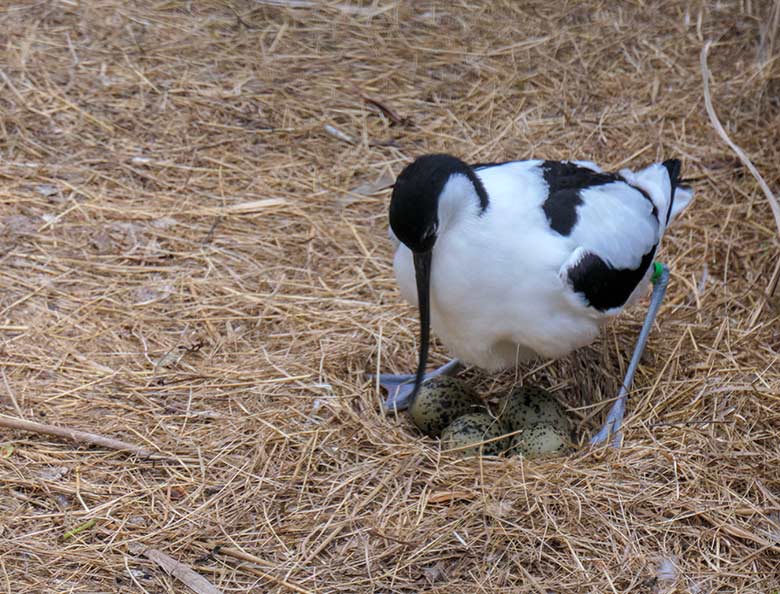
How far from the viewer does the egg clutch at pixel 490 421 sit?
13.1 ft

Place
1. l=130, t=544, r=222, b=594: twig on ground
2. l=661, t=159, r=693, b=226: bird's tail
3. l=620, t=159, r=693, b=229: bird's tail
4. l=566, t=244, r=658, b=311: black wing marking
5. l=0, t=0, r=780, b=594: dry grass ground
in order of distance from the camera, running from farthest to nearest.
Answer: l=661, t=159, r=693, b=226: bird's tail
l=620, t=159, r=693, b=229: bird's tail
l=566, t=244, r=658, b=311: black wing marking
l=0, t=0, r=780, b=594: dry grass ground
l=130, t=544, r=222, b=594: twig on ground

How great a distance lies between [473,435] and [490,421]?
4.9 inches

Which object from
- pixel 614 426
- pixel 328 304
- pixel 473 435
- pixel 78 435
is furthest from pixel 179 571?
pixel 614 426

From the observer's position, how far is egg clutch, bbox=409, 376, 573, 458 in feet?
13.1

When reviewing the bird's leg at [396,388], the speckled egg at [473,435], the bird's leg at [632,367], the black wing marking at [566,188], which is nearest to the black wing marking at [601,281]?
the black wing marking at [566,188]

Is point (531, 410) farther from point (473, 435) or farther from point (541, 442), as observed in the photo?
point (473, 435)

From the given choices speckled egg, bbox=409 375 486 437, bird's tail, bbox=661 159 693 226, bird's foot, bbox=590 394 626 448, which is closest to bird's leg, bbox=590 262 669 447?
bird's foot, bbox=590 394 626 448

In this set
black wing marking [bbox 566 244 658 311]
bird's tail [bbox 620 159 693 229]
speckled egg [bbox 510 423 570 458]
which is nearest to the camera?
black wing marking [bbox 566 244 658 311]

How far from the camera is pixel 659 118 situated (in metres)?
6.00

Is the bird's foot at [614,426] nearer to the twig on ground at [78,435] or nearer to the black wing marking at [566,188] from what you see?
Result: the black wing marking at [566,188]

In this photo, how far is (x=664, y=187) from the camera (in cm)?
452

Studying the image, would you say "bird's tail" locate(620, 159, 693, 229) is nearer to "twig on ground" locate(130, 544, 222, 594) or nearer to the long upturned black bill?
the long upturned black bill

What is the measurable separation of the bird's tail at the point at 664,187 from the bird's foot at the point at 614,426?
0.82 meters

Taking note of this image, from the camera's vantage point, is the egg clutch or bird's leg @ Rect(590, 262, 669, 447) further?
bird's leg @ Rect(590, 262, 669, 447)
